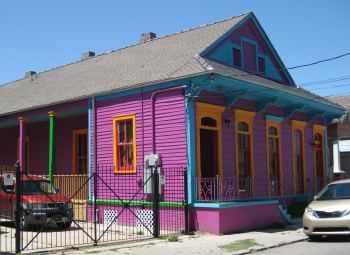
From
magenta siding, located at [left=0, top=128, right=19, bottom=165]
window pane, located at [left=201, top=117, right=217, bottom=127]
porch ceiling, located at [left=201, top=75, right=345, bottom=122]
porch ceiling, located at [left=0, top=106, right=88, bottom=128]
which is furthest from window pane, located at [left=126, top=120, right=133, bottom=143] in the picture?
magenta siding, located at [left=0, top=128, right=19, bottom=165]

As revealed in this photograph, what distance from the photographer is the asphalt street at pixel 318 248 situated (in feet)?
38.5

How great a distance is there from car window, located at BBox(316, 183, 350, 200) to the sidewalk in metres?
1.28

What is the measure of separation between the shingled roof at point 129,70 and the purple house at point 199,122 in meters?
0.08

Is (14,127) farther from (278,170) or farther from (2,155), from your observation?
(278,170)

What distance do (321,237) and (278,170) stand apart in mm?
6071

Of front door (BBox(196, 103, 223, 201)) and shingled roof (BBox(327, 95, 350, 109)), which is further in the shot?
shingled roof (BBox(327, 95, 350, 109))

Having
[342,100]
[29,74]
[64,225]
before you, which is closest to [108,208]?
[64,225]

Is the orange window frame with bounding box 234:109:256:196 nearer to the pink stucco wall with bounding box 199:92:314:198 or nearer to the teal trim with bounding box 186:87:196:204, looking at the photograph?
the pink stucco wall with bounding box 199:92:314:198

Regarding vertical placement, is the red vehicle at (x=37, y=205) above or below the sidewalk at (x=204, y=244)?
above

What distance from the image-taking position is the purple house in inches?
633

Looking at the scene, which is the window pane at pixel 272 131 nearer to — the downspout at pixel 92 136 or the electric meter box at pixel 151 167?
the electric meter box at pixel 151 167

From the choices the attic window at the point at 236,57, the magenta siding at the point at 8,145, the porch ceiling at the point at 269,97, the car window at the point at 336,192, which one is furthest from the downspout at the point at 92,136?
the car window at the point at 336,192

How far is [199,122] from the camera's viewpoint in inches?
642

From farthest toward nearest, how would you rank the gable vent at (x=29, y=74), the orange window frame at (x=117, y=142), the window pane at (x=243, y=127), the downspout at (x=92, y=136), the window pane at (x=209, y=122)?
1. the gable vent at (x=29, y=74)
2. the downspout at (x=92, y=136)
3. the window pane at (x=243, y=127)
4. the orange window frame at (x=117, y=142)
5. the window pane at (x=209, y=122)
